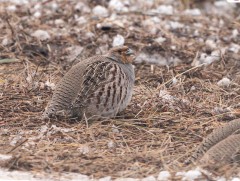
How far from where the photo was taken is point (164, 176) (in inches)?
193

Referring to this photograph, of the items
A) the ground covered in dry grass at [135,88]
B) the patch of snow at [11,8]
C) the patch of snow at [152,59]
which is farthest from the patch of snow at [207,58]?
the patch of snow at [11,8]

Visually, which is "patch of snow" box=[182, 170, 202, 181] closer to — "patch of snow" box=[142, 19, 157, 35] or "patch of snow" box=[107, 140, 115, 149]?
"patch of snow" box=[107, 140, 115, 149]

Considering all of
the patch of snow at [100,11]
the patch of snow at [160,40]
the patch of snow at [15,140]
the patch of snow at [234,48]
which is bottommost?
the patch of snow at [234,48]

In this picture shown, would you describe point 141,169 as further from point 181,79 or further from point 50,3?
point 50,3

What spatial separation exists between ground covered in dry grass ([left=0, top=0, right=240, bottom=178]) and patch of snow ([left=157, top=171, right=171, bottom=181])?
13 cm

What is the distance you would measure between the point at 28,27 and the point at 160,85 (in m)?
2.61

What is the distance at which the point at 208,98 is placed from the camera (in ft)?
23.3

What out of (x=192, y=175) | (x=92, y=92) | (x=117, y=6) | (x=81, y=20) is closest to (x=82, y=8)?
(x=117, y=6)

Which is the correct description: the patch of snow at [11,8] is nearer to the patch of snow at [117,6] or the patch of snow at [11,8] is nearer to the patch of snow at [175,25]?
the patch of snow at [117,6]

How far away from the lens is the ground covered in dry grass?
17.6 feet

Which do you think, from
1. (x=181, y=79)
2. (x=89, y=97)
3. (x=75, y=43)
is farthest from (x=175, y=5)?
(x=89, y=97)

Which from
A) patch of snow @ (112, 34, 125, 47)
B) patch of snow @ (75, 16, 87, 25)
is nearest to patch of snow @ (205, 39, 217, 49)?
patch of snow @ (112, 34, 125, 47)

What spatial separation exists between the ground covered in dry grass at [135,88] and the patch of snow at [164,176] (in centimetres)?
13

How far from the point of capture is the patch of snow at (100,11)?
32.0 feet
